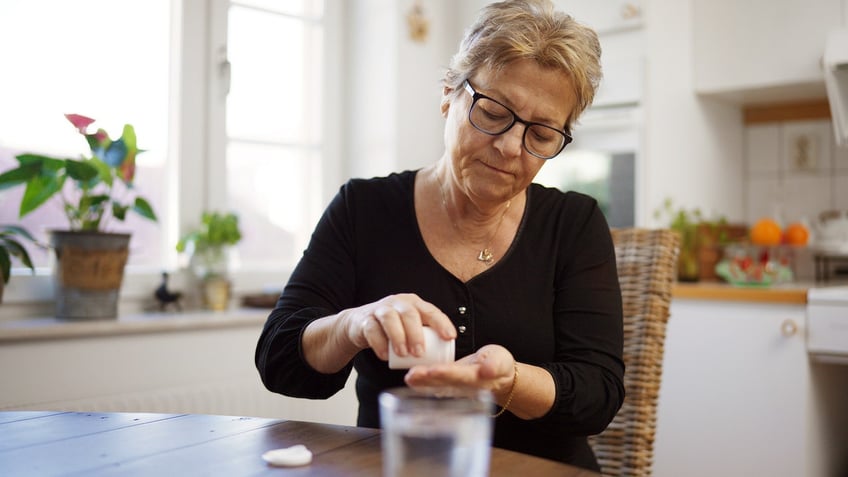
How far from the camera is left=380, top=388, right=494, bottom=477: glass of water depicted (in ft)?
1.87

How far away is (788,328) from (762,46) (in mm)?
1074

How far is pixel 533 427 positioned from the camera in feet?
4.13

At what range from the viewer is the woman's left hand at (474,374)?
2.57 ft

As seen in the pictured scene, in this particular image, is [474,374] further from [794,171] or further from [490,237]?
[794,171]

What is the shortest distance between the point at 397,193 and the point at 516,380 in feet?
1.74

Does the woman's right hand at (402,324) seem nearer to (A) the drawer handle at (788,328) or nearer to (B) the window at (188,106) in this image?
(B) the window at (188,106)

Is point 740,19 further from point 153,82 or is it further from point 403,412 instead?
point 403,412

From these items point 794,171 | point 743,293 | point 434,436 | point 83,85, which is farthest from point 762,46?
point 434,436

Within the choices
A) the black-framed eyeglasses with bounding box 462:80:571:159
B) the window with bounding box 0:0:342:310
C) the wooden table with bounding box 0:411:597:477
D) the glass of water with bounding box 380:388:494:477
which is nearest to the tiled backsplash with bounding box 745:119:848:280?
the window with bounding box 0:0:342:310

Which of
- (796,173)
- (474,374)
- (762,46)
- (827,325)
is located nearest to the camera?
(474,374)

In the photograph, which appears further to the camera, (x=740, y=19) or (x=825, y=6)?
(x=740, y=19)

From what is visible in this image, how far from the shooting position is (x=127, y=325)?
206 centimetres

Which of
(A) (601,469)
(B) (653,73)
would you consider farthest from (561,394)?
(B) (653,73)

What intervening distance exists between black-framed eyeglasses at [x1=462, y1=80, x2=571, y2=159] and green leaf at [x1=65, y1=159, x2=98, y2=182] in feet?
3.86
